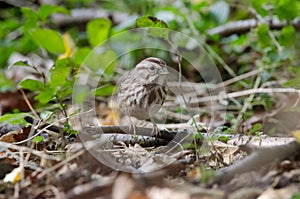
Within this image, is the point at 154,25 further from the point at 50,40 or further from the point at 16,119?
the point at 50,40

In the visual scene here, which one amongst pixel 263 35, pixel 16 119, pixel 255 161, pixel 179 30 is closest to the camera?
pixel 255 161

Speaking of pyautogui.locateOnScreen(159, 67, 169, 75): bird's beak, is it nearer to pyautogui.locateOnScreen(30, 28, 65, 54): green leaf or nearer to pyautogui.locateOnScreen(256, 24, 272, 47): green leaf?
pyautogui.locateOnScreen(30, 28, 65, 54): green leaf

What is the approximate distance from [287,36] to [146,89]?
4.07ft

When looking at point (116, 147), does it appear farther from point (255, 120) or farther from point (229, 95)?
point (229, 95)

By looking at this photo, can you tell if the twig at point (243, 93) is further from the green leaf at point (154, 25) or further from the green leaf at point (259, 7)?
the green leaf at point (154, 25)

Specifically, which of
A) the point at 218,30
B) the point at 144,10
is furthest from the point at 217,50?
the point at 144,10

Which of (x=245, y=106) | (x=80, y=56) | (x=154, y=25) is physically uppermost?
(x=154, y=25)

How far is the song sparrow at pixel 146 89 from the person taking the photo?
1544mm

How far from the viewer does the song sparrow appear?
1.54 m

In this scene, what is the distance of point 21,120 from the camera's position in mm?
1712

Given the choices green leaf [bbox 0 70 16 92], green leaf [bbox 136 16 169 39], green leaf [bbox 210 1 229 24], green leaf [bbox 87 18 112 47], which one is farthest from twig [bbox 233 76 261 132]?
green leaf [bbox 0 70 16 92]

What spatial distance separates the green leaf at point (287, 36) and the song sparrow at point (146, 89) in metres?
1.14

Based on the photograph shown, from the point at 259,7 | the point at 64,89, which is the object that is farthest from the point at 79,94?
the point at 259,7

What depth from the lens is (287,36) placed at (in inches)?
100
